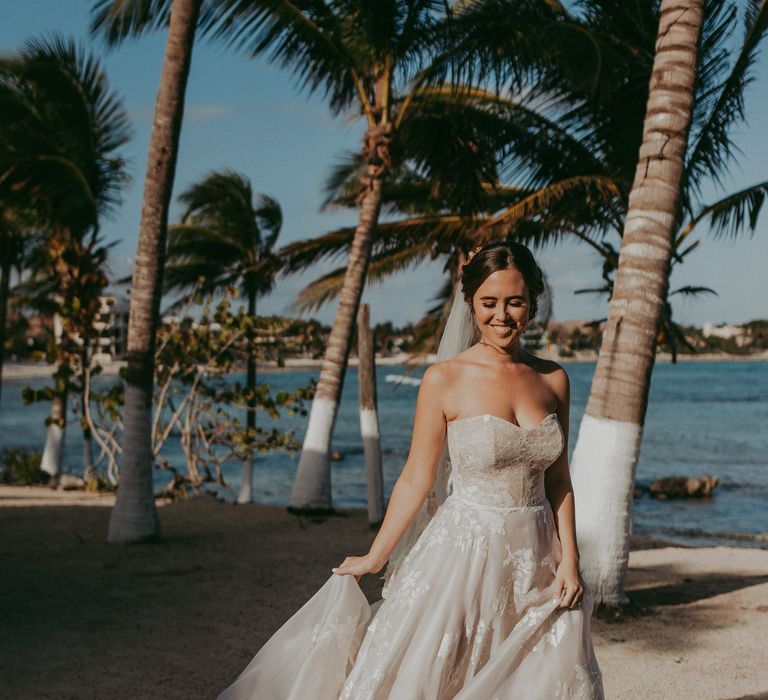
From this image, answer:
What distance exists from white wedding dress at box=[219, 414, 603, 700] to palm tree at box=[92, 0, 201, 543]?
5897mm

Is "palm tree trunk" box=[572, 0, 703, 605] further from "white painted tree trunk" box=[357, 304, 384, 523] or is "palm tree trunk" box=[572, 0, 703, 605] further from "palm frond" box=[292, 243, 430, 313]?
"palm frond" box=[292, 243, 430, 313]

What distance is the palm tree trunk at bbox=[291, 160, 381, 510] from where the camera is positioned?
37.3 ft

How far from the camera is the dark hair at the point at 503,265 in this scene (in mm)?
3209

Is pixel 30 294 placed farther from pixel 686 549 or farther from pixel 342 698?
pixel 342 698

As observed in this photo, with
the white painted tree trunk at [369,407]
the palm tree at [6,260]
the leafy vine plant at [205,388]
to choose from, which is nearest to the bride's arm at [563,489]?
the white painted tree trunk at [369,407]

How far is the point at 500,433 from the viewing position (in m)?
3.12

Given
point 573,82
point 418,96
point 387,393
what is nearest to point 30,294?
point 418,96

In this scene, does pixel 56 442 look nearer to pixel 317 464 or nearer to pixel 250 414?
pixel 250 414

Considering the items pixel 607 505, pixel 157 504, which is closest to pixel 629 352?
pixel 607 505

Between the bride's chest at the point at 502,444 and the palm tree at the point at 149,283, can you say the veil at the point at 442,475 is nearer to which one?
the bride's chest at the point at 502,444

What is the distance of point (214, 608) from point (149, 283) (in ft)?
11.0

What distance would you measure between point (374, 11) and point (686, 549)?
7.13 meters

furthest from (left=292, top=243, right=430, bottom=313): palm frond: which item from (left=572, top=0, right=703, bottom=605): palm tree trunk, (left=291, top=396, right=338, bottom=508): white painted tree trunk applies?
(left=572, top=0, right=703, bottom=605): palm tree trunk

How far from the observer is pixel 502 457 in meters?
3.14
